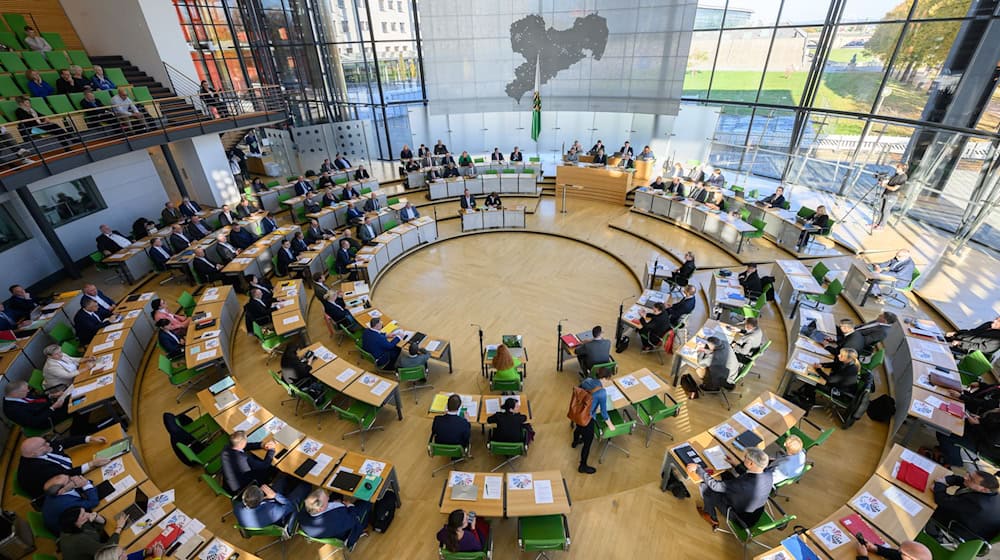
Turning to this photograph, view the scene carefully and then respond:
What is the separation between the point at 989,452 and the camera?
5.16 meters

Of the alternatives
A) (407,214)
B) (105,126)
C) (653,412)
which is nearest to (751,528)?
(653,412)

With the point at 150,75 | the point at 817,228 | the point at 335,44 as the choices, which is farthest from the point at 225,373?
the point at 335,44

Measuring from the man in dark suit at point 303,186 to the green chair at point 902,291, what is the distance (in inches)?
642

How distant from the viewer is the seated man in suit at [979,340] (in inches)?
257

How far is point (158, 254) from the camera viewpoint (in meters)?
10.4

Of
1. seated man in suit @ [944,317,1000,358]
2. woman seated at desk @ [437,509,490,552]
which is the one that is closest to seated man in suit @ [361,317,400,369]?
woman seated at desk @ [437,509,490,552]

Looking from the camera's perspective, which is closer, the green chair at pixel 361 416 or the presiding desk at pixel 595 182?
the green chair at pixel 361 416

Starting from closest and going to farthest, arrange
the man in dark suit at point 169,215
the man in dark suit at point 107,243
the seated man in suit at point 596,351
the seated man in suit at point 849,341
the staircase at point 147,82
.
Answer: the seated man in suit at point 849,341 → the seated man in suit at point 596,351 → the man in dark suit at point 107,243 → the man in dark suit at point 169,215 → the staircase at point 147,82

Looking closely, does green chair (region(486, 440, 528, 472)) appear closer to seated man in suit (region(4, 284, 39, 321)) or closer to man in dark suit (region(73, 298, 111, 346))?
man in dark suit (region(73, 298, 111, 346))

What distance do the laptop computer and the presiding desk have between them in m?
13.3

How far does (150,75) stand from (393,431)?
15.7m

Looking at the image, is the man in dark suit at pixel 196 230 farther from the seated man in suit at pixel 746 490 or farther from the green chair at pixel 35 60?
the seated man in suit at pixel 746 490

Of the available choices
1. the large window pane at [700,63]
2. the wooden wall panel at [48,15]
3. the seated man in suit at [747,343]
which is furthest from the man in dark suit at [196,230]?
the large window pane at [700,63]

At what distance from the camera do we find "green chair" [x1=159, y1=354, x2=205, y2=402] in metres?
6.79
